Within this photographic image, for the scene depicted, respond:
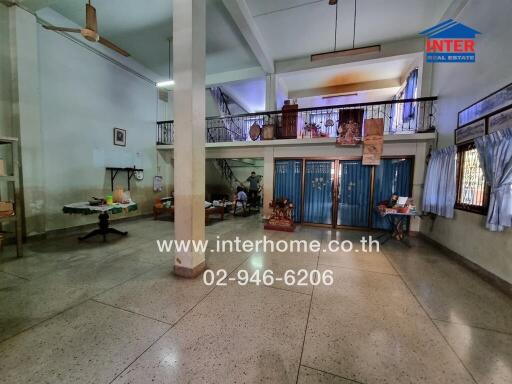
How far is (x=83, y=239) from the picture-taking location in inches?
168

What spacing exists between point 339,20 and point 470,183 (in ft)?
15.0

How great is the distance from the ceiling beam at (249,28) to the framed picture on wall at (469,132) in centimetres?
487

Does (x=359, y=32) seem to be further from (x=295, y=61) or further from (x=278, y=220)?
(x=278, y=220)

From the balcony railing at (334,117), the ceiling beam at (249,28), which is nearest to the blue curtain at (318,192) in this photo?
the balcony railing at (334,117)

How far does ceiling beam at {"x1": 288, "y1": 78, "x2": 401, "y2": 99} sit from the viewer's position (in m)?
7.45

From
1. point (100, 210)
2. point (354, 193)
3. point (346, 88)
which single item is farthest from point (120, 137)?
point (346, 88)

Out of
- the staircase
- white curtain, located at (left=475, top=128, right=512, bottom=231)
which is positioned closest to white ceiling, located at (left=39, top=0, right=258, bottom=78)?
the staircase

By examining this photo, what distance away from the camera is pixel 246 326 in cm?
185

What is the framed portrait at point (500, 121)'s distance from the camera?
2660mm

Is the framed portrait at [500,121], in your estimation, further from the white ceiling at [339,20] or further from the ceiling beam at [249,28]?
the ceiling beam at [249,28]

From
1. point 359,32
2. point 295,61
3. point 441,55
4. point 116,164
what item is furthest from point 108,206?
point 441,55

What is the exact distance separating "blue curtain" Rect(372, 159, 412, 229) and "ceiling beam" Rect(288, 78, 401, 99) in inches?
151

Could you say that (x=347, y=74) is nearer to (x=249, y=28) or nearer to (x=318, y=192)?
(x=249, y=28)

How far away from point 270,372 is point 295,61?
7.58 metres
